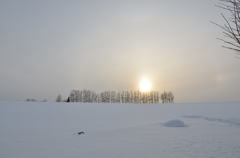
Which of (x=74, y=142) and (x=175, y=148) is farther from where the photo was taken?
(x=74, y=142)

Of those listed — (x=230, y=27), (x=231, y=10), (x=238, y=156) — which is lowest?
(x=238, y=156)

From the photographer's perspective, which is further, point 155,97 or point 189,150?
point 155,97

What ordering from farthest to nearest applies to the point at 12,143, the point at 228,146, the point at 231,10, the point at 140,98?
the point at 140,98 < the point at 12,143 < the point at 228,146 < the point at 231,10

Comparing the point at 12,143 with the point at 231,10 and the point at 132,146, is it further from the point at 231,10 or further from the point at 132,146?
the point at 231,10

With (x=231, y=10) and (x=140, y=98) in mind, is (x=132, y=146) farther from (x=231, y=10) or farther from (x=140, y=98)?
(x=140, y=98)

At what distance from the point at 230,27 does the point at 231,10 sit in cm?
18

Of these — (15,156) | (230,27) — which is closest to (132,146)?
(15,156)

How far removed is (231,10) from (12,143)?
12.3 meters

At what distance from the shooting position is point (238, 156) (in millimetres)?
8867

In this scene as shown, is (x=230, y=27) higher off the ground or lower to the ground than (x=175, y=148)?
higher

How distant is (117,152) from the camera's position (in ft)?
32.0

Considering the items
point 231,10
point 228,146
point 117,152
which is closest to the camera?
point 231,10

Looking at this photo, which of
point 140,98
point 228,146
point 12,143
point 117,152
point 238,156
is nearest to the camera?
point 238,156

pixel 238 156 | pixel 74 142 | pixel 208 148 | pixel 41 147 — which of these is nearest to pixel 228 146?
pixel 208 148
